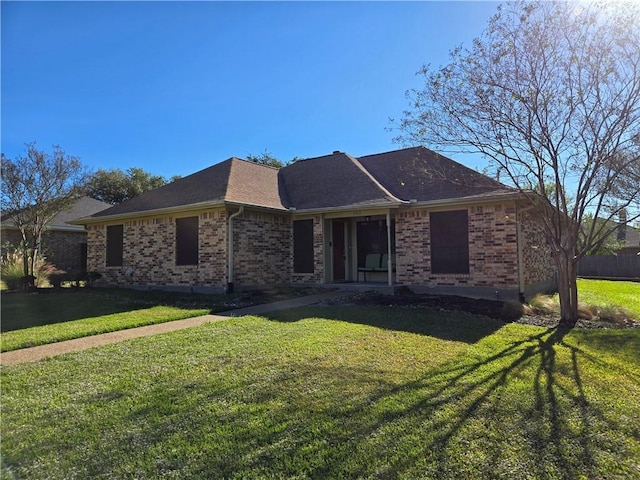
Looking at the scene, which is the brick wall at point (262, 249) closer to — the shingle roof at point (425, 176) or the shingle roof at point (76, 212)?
the shingle roof at point (425, 176)

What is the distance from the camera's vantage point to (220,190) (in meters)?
12.1

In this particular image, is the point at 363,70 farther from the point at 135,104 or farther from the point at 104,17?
the point at 135,104

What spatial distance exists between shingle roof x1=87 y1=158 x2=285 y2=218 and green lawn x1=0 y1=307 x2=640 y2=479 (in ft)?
22.8

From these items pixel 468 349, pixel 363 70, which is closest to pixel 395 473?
pixel 468 349

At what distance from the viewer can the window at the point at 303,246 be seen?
1308 cm

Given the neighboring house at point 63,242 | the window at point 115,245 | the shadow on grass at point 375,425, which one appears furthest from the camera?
the neighboring house at point 63,242

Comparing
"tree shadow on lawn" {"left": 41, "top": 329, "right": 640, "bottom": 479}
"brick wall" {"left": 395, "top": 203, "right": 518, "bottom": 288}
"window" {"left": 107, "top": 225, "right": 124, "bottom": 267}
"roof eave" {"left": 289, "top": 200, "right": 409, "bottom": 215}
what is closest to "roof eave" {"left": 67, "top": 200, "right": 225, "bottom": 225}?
"window" {"left": 107, "top": 225, "right": 124, "bottom": 267}

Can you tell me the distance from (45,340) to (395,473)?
5.67 metres

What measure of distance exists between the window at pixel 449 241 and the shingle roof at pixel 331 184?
4.60 ft

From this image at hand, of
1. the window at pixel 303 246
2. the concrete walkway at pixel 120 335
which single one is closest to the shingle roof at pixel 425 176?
the window at pixel 303 246

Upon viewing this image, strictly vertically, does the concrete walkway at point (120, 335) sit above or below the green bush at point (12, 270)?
below

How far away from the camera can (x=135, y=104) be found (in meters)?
10.4

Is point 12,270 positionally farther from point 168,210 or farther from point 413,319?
point 413,319

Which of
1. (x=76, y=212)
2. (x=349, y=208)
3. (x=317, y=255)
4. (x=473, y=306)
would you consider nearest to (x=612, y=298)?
(x=473, y=306)
